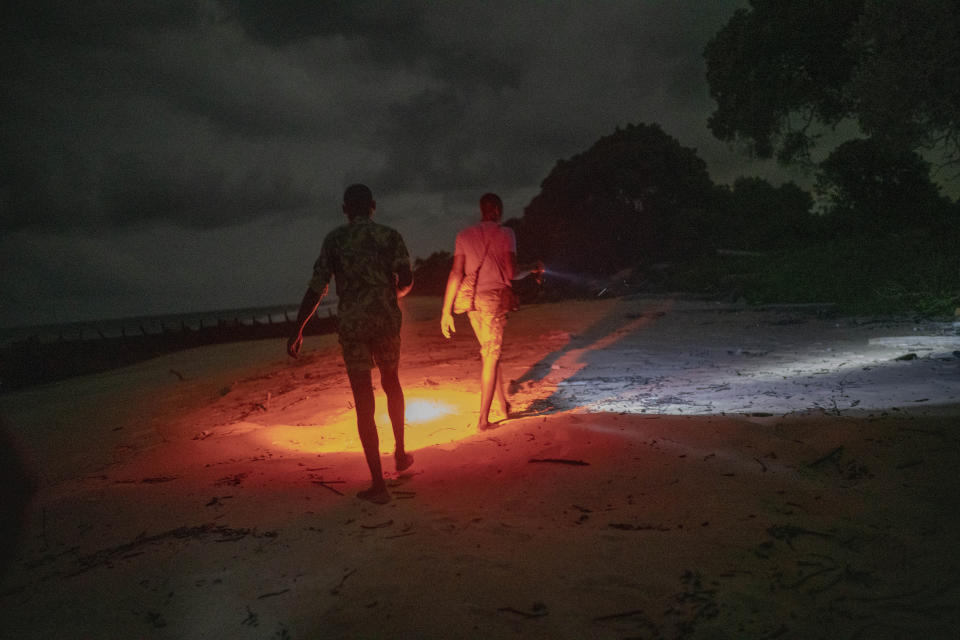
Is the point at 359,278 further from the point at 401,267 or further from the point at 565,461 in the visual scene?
the point at 565,461

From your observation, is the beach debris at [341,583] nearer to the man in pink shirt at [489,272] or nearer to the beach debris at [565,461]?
the beach debris at [565,461]

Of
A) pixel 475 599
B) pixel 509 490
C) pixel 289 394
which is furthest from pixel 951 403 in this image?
pixel 289 394

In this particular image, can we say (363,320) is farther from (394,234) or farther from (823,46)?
(823,46)

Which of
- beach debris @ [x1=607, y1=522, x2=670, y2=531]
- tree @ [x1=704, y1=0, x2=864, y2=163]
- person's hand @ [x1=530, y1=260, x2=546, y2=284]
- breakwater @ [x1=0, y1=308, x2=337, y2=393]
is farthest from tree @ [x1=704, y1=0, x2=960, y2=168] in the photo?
breakwater @ [x1=0, y1=308, x2=337, y2=393]

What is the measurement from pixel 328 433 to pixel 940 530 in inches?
198

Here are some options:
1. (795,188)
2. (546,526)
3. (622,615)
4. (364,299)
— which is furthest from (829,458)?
(795,188)

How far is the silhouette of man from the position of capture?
214 inches

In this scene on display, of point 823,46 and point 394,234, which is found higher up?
point 823,46

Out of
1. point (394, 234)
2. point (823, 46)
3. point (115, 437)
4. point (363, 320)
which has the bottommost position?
point (115, 437)

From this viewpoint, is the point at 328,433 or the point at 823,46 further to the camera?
the point at 823,46

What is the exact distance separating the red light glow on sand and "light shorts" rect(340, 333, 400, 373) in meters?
1.18

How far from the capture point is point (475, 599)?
2.29m

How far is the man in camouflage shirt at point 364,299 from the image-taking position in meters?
3.93

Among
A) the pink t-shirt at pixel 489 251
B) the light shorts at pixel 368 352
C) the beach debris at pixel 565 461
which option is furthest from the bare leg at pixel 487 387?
the light shorts at pixel 368 352
